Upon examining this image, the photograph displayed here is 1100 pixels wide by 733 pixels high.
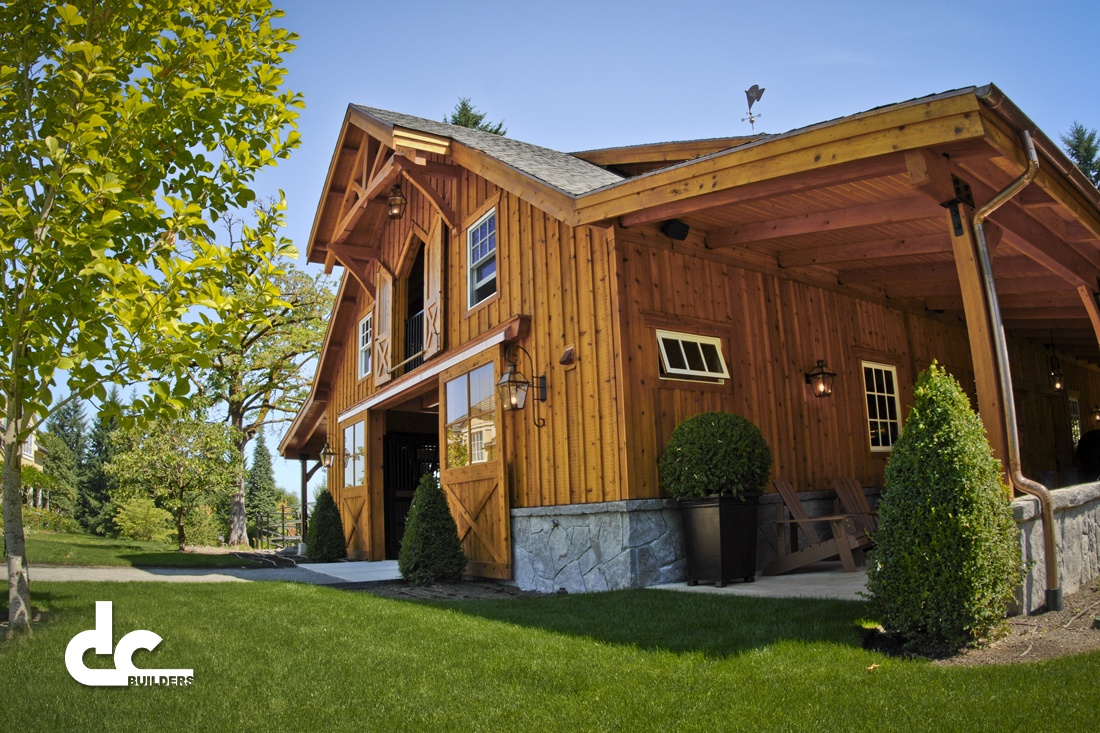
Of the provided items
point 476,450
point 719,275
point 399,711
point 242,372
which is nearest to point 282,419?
point 242,372

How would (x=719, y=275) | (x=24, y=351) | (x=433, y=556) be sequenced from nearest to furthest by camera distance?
(x=24, y=351) < (x=719, y=275) < (x=433, y=556)

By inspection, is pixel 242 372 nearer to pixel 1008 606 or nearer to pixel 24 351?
pixel 24 351

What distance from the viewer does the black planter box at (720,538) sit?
6871 millimetres

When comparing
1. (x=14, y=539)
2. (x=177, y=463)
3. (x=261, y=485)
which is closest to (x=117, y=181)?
(x=14, y=539)

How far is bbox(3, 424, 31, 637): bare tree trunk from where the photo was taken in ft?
17.1

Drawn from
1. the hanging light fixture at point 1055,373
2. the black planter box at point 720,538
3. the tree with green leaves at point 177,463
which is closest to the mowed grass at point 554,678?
the black planter box at point 720,538

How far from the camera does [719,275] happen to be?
28.0 feet

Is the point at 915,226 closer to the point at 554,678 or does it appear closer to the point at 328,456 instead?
the point at 554,678

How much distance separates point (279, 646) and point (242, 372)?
66.5ft

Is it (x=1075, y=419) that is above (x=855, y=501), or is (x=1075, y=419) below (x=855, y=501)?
above

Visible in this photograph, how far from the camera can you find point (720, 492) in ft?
22.9

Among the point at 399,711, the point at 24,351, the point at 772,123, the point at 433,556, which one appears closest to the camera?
the point at 399,711

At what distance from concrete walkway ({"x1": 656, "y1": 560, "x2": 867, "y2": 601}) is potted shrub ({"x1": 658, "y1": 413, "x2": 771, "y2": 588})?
18 centimetres

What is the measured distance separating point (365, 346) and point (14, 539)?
9.38 meters
